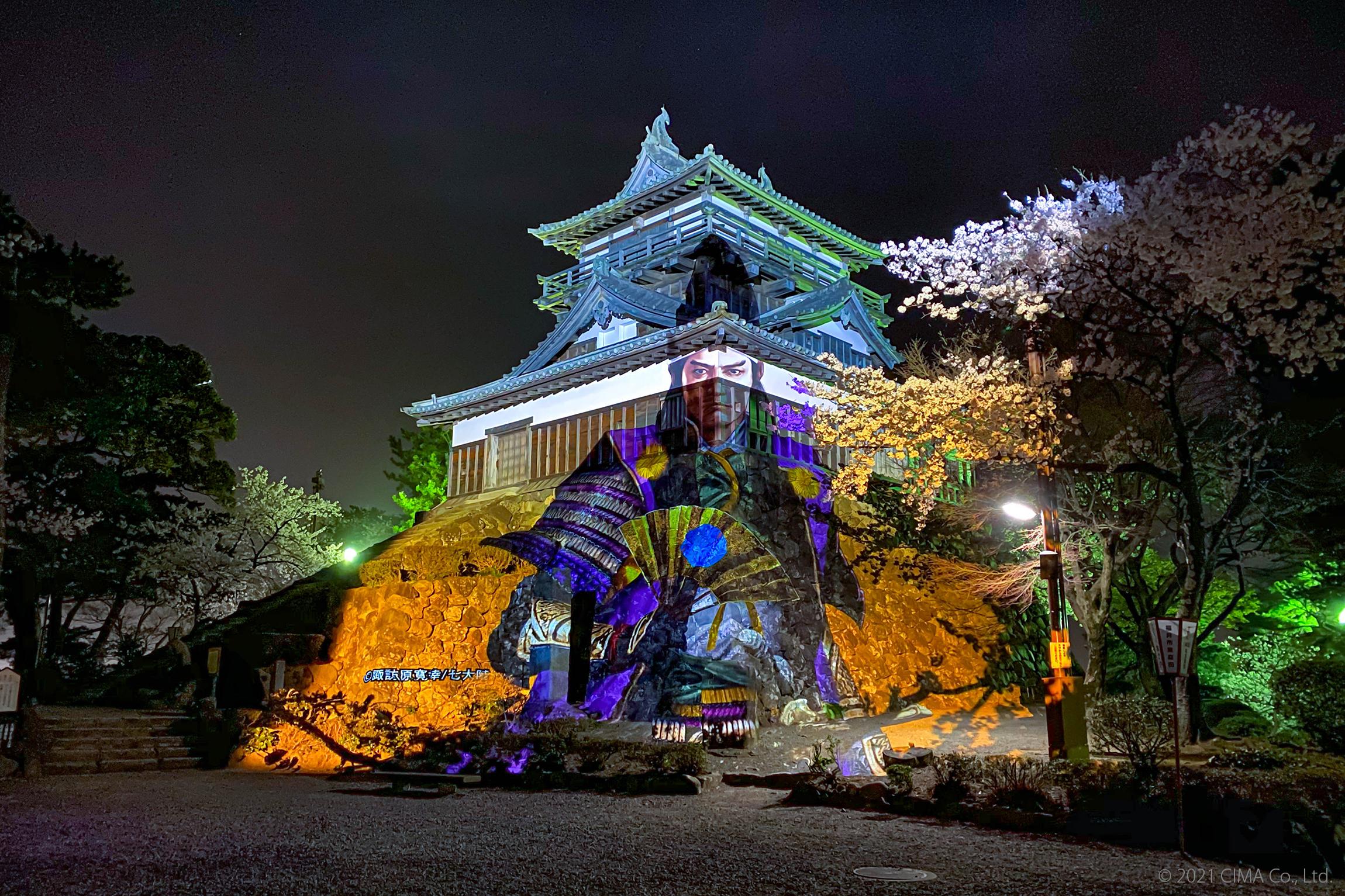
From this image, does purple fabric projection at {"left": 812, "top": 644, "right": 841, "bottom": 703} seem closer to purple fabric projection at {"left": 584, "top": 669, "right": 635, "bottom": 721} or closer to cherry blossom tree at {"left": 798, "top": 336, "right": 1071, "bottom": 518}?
cherry blossom tree at {"left": 798, "top": 336, "right": 1071, "bottom": 518}

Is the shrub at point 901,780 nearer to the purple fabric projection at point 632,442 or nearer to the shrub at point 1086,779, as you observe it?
the shrub at point 1086,779

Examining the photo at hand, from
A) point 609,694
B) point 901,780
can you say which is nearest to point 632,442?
point 609,694

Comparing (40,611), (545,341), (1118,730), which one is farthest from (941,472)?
(40,611)

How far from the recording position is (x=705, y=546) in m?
18.8

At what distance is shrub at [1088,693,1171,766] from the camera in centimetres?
1168

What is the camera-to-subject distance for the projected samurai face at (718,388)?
20.9 m

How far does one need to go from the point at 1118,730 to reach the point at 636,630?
951 centimetres

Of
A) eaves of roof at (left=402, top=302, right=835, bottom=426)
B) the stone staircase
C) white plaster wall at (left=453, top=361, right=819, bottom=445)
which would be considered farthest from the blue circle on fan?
the stone staircase

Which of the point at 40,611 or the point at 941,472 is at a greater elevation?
the point at 941,472

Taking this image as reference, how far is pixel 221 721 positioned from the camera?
17.7 meters

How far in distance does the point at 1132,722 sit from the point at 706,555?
9.05m

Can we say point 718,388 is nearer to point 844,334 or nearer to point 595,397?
point 595,397

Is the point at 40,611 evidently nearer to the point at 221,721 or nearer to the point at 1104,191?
the point at 221,721

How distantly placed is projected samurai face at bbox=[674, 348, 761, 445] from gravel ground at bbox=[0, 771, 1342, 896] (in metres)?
11.0
